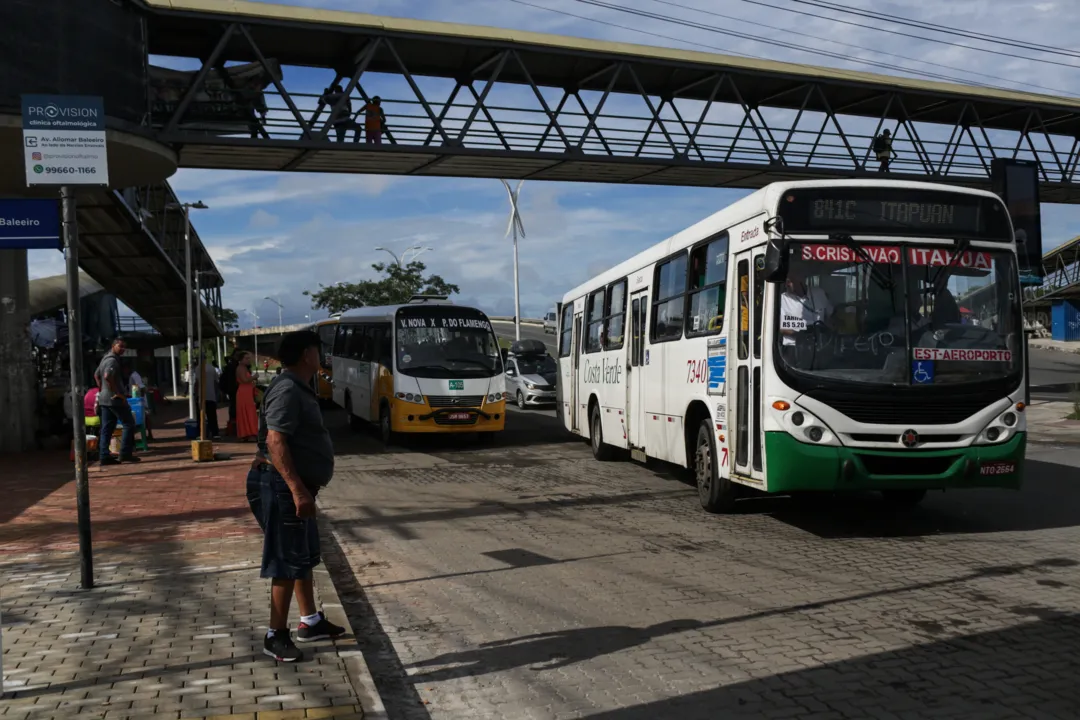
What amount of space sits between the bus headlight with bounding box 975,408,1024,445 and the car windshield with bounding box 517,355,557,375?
2252 cm

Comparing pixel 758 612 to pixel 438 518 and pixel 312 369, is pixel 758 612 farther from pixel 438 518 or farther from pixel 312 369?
pixel 438 518

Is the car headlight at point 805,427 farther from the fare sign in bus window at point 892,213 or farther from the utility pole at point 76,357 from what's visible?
the utility pole at point 76,357

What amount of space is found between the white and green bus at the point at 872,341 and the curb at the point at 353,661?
3.99 meters

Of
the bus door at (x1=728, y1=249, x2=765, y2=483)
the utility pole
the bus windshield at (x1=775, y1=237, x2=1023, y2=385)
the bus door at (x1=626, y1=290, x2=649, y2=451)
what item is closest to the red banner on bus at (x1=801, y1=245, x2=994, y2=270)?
the bus windshield at (x1=775, y1=237, x2=1023, y2=385)

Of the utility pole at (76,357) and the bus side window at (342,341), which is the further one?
the bus side window at (342,341)

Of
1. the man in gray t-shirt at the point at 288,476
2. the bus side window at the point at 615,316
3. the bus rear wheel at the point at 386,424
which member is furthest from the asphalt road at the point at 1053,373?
the man in gray t-shirt at the point at 288,476

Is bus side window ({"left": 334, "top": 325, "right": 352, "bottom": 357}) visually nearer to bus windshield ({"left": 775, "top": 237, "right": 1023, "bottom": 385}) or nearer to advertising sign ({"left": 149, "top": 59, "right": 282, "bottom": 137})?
advertising sign ({"left": 149, "top": 59, "right": 282, "bottom": 137})

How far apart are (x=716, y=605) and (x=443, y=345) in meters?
13.4

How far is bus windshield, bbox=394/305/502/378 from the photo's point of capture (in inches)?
765

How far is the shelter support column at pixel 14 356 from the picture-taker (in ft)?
62.7

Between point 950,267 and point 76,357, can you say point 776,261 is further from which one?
point 76,357

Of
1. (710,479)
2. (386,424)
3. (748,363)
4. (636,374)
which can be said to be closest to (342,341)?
(386,424)

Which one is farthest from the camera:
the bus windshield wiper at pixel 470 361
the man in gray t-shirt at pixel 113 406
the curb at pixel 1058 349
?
the curb at pixel 1058 349

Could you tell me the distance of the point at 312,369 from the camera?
5648 mm
